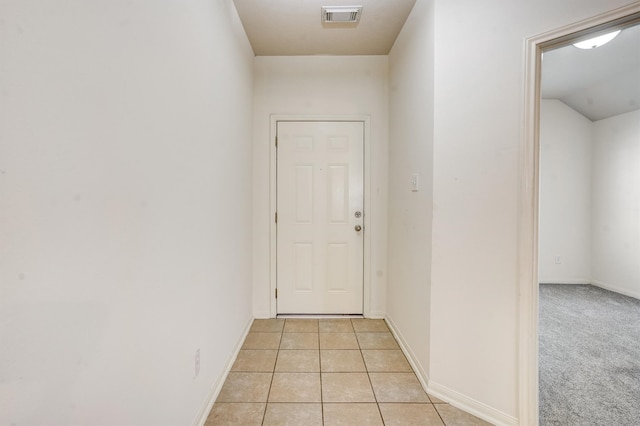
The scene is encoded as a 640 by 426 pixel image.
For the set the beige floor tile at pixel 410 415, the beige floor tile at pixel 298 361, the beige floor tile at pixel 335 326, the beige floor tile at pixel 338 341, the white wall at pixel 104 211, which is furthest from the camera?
the beige floor tile at pixel 335 326

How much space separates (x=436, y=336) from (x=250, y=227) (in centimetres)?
183

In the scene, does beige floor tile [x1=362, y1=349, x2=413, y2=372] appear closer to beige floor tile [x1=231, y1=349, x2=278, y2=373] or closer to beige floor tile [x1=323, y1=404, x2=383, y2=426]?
beige floor tile [x1=323, y1=404, x2=383, y2=426]

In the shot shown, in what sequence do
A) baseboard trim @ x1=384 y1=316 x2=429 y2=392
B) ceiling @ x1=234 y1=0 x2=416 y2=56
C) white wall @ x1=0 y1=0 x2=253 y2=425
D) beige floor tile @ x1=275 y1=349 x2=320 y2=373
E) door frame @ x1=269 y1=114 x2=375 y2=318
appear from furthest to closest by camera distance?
door frame @ x1=269 y1=114 x2=375 y2=318 → ceiling @ x1=234 y1=0 x2=416 y2=56 → beige floor tile @ x1=275 y1=349 x2=320 y2=373 → baseboard trim @ x1=384 y1=316 x2=429 y2=392 → white wall @ x1=0 y1=0 x2=253 y2=425

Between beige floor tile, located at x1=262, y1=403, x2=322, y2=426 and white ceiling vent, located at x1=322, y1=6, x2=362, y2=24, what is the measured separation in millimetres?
2764

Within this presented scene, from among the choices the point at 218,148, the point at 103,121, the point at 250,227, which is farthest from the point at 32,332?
the point at 250,227

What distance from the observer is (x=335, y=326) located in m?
2.66

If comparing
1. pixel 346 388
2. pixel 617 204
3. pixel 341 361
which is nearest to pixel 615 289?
pixel 617 204

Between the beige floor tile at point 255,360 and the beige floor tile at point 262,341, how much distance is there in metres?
0.06

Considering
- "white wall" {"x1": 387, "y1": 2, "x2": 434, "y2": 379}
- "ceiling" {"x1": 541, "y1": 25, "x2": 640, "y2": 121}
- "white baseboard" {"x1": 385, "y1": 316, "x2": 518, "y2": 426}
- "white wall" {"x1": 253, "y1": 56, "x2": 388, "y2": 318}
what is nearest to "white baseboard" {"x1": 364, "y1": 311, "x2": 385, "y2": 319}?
"white wall" {"x1": 387, "y1": 2, "x2": 434, "y2": 379}

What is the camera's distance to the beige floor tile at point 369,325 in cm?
260

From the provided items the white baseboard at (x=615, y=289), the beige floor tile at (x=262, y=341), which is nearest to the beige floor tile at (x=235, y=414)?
the beige floor tile at (x=262, y=341)

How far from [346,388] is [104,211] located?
5.61 ft

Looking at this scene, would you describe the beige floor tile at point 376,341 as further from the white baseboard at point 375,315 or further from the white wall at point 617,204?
the white wall at point 617,204

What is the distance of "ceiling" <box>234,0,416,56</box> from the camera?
2.12 metres
